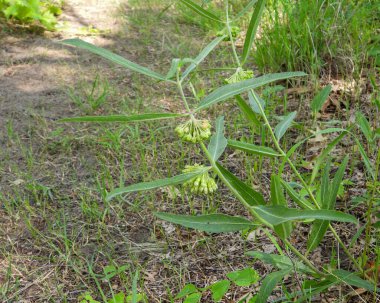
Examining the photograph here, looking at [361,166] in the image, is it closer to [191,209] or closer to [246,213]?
[246,213]

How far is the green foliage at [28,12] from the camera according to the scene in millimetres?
4555

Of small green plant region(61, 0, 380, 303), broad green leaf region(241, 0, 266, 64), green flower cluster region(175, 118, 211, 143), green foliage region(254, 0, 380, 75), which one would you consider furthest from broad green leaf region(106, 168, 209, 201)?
green foliage region(254, 0, 380, 75)

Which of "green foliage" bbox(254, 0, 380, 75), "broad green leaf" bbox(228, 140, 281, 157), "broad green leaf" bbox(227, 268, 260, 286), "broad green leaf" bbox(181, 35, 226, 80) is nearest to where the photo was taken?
"broad green leaf" bbox(181, 35, 226, 80)

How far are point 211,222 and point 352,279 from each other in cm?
58

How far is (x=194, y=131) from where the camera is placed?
1.39 meters

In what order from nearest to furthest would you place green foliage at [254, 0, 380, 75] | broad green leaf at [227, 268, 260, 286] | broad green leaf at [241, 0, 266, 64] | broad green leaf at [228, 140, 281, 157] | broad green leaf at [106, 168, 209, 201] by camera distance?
broad green leaf at [106, 168, 209, 201] → broad green leaf at [241, 0, 266, 64] → broad green leaf at [228, 140, 281, 157] → broad green leaf at [227, 268, 260, 286] → green foliage at [254, 0, 380, 75]

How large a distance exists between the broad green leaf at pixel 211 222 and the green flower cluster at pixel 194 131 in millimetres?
268

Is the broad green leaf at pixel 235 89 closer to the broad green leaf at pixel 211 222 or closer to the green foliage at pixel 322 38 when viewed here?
the broad green leaf at pixel 211 222

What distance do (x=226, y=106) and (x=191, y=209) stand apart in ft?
3.46

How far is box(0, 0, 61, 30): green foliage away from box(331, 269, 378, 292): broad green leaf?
3.78 metres

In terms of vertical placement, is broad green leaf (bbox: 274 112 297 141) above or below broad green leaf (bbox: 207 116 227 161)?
below

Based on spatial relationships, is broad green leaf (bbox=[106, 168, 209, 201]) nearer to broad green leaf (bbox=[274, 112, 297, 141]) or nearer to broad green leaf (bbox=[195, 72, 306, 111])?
broad green leaf (bbox=[195, 72, 306, 111])

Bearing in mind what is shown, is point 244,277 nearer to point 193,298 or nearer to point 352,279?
point 193,298

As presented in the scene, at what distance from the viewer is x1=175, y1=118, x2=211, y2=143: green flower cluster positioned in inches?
54.5
